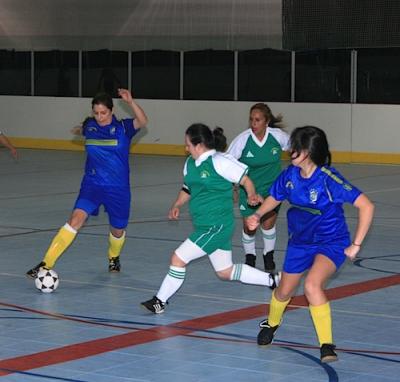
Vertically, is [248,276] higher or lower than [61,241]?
lower

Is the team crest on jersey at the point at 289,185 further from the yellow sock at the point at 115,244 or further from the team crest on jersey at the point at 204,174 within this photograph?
the yellow sock at the point at 115,244

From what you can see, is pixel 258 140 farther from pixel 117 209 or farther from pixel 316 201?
pixel 316 201

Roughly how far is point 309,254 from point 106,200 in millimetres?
3737

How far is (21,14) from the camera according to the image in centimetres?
3008

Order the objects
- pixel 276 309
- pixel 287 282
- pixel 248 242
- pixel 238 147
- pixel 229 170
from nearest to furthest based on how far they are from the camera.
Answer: pixel 287 282
pixel 276 309
pixel 229 170
pixel 238 147
pixel 248 242

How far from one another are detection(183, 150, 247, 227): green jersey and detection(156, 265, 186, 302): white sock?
0.40 metres

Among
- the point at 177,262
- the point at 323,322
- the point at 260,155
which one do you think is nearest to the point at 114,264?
the point at 260,155

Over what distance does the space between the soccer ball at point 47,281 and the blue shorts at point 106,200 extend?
853mm

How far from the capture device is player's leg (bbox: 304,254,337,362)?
27.1ft

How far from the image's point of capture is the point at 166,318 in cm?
990

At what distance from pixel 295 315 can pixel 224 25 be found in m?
18.0

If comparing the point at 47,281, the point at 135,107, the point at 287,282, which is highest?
the point at 135,107

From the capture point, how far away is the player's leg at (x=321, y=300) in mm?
8266

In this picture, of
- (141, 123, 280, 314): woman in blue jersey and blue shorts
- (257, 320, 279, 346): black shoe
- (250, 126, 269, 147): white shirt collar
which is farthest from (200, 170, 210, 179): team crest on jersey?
(250, 126, 269, 147): white shirt collar
